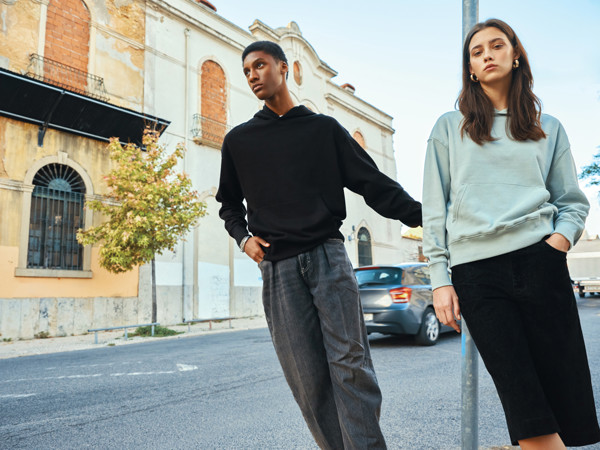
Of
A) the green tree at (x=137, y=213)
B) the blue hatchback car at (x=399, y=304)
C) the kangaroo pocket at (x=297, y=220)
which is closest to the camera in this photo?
the kangaroo pocket at (x=297, y=220)

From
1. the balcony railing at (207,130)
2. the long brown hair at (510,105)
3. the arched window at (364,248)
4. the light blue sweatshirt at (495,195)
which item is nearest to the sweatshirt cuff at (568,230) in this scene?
the light blue sweatshirt at (495,195)

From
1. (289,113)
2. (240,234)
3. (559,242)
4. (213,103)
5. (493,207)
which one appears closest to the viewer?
(559,242)

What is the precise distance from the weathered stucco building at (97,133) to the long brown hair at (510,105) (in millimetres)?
13303

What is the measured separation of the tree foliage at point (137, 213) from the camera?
12219 mm

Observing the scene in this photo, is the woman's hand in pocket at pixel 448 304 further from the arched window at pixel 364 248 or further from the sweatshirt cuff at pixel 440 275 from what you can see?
the arched window at pixel 364 248

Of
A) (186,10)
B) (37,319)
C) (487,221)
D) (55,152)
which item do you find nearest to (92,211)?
(55,152)

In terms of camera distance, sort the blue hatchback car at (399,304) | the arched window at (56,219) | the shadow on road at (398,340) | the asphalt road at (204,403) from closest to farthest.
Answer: the asphalt road at (204,403)
the blue hatchback car at (399,304)
the shadow on road at (398,340)
the arched window at (56,219)

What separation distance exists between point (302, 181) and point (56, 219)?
13.4m

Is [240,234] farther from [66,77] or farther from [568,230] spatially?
[66,77]

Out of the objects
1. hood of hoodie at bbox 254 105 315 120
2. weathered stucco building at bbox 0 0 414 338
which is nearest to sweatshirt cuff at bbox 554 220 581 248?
hood of hoodie at bbox 254 105 315 120

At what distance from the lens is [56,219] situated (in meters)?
13.4

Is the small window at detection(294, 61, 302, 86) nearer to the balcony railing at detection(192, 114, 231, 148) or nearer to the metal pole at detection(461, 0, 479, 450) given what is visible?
the balcony railing at detection(192, 114, 231, 148)

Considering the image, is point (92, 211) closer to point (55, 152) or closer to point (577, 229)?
point (55, 152)

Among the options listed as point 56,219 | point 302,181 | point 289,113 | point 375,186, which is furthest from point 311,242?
point 56,219
